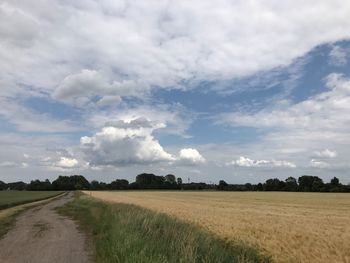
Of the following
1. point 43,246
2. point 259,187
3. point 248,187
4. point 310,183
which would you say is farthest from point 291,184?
point 43,246

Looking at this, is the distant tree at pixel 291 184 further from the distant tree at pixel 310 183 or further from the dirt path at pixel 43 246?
the dirt path at pixel 43 246

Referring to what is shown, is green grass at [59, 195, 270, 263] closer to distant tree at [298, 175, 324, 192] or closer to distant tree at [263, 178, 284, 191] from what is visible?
distant tree at [298, 175, 324, 192]

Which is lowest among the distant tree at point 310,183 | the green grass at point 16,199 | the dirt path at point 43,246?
the dirt path at point 43,246

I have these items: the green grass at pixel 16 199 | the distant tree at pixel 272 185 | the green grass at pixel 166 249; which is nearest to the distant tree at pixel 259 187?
the distant tree at pixel 272 185

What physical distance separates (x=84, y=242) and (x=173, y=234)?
4.35 metres

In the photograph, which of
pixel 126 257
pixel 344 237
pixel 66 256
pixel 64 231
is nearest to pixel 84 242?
pixel 66 256

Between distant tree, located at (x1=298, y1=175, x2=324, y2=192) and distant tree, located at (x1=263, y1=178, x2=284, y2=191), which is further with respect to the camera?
distant tree, located at (x1=263, y1=178, x2=284, y2=191)

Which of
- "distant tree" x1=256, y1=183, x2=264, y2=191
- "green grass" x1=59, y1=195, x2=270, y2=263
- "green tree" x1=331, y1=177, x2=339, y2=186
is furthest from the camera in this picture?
"distant tree" x1=256, y1=183, x2=264, y2=191

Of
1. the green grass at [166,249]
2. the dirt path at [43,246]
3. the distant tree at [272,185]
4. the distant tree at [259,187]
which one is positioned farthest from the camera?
the distant tree at [259,187]

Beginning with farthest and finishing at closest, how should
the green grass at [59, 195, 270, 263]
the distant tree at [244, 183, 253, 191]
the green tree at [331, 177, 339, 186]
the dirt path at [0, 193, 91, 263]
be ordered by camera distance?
the distant tree at [244, 183, 253, 191] < the green tree at [331, 177, 339, 186] < the dirt path at [0, 193, 91, 263] < the green grass at [59, 195, 270, 263]

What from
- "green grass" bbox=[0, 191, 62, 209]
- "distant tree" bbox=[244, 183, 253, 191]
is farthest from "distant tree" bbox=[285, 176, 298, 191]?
"green grass" bbox=[0, 191, 62, 209]

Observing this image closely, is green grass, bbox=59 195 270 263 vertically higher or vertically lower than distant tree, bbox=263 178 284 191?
lower

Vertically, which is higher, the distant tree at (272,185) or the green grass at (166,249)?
the distant tree at (272,185)

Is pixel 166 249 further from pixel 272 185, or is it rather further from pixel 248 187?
pixel 248 187
